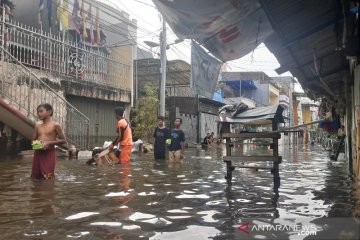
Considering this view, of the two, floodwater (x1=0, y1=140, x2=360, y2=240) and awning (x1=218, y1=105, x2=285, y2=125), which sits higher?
awning (x1=218, y1=105, x2=285, y2=125)

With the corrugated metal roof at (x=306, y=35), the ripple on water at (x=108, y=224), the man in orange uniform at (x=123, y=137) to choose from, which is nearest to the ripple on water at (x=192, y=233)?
the ripple on water at (x=108, y=224)

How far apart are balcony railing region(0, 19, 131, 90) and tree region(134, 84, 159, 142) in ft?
10.8

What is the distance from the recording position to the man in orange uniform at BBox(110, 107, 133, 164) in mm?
9297

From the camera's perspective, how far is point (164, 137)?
1176 cm

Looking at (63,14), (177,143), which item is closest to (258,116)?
(177,143)

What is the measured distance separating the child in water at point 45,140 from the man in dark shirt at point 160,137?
5317 mm

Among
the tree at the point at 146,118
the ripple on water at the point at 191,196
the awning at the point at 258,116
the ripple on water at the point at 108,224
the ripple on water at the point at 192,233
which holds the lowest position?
the ripple on water at the point at 192,233

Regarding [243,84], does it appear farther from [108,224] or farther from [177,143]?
[108,224]

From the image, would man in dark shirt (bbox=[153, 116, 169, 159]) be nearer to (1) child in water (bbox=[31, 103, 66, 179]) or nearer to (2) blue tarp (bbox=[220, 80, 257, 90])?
(1) child in water (bbox=[31, 103, 66, 179])

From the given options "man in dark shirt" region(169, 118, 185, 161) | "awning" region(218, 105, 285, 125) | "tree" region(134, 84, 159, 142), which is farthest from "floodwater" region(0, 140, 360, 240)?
"tree" region(134, 84, 159, 142)

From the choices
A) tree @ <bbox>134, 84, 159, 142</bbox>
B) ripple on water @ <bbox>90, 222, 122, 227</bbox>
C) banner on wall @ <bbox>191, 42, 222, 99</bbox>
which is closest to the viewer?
ripple on water @ <bbox>90, 222, 122, 227</bbox>

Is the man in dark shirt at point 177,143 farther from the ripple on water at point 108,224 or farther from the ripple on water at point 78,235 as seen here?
the ripple on water at point 78,235

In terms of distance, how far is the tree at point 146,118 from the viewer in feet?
67.5

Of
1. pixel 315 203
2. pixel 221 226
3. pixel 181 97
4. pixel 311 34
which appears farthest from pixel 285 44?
pixel 181 97
